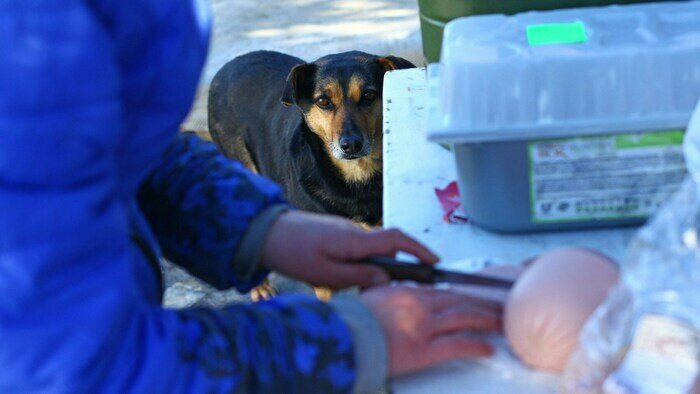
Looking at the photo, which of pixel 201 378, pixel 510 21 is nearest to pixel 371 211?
pixel 510 21

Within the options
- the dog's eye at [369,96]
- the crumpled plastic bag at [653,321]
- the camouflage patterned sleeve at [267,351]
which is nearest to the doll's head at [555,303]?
the crumpled plastic bag at [653,321]

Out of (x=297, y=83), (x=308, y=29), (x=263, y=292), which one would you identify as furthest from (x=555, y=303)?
(x=308, y=29)

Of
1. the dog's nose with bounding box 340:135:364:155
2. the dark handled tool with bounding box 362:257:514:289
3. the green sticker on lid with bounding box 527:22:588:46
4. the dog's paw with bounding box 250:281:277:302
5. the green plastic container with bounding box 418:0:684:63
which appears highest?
the green sticker on lid with bounding box 527:22:588:46

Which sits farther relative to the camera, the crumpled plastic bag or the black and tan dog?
the black and tan dog

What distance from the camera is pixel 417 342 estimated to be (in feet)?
2.87

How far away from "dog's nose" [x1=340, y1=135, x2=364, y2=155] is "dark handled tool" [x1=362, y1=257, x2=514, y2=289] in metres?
2.21

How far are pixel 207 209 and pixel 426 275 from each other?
0.30 metres

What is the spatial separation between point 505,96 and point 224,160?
0.39 m

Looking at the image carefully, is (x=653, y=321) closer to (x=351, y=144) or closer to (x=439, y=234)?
(x=439, y=234)

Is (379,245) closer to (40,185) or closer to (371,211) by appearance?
(40,185)

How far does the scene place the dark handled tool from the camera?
0.95 m

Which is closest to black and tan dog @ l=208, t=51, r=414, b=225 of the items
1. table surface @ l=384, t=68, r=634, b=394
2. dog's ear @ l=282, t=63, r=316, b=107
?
dog's ear @ l=282, t=63, r=316, b=107

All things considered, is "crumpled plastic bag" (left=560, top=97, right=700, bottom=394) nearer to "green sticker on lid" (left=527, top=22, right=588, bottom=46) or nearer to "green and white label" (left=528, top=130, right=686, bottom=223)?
"green and white label" (left=528, top=130, right=686, bottom=223)

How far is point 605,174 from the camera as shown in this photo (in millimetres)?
1084
